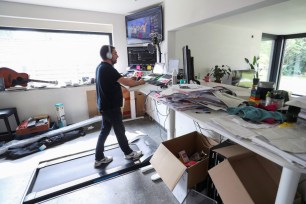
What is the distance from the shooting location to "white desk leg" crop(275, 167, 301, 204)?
640mm

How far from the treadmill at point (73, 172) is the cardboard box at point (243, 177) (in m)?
1.14

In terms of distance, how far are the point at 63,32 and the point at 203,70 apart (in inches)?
127

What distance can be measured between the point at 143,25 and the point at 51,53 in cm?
203

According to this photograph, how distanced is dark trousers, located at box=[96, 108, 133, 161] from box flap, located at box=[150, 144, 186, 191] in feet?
2.07

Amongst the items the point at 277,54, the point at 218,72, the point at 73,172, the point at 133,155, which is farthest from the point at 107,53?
the point at 277,54

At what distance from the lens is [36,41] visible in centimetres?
321

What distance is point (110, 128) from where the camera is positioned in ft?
6.61

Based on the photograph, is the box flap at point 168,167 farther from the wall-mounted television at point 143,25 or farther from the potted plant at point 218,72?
the potted plant at point 218,72

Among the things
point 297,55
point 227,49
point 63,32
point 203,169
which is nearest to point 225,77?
point 227,49

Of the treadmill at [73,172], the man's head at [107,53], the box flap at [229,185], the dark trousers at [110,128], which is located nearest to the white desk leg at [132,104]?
the treadmill at [73,172]

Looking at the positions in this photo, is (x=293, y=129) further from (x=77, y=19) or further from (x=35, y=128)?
(x=77, y=19)

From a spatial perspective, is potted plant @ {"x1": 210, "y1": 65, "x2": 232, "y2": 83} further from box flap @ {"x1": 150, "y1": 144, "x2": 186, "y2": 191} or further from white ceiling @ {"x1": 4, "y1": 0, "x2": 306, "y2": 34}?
box flap @ {"x1": 150, "y1": 144, "x2": 186, "y2": 191}

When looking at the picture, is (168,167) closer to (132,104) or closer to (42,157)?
Result: (42,157)

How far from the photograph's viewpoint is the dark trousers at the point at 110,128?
1.91 metres
